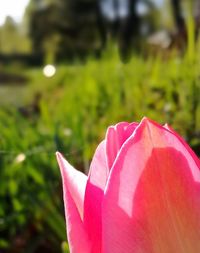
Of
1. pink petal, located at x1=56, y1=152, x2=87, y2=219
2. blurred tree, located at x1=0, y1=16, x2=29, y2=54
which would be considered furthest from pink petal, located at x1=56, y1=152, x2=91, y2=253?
blurred tree, located at x1=0, y1=16, x2=29, y2=54

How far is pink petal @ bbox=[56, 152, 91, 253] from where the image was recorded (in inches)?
12.4

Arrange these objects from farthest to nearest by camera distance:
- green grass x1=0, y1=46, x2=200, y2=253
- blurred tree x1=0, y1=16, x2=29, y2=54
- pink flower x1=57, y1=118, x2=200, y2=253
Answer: blurred tree x1=0, y1=16, x2=29, y2=54 < green grass x1=0, y1=46, x2=200, y2=253 < pink flower x1=57, y1=118, x2=200, y2=253

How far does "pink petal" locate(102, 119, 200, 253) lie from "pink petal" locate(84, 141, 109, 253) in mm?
19

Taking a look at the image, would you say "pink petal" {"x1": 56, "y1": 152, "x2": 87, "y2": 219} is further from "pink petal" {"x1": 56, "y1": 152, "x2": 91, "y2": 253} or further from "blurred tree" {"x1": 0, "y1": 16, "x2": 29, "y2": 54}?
"blurred tree" {"x1": 0, "y1": 16, "x2": 29, "y2": 54}

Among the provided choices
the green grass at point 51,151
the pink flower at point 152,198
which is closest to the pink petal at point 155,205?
the pink flower at point 152,198

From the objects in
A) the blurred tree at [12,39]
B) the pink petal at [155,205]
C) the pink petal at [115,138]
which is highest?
the blurred tree at [12,39]

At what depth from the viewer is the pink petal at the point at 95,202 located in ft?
1.04

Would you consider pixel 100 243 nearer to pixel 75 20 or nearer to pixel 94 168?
pixel 94 168

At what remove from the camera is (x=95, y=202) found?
0.32m

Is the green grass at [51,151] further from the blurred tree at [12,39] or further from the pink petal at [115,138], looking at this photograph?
the blurred tree at [12,39]

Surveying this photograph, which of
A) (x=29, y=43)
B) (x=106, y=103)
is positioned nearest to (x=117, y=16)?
(x=29, y=43)

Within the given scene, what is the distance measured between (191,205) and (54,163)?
2.30 ft

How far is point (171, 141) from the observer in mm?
301

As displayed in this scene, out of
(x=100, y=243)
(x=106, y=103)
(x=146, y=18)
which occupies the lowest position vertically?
(x=100, y=243)
